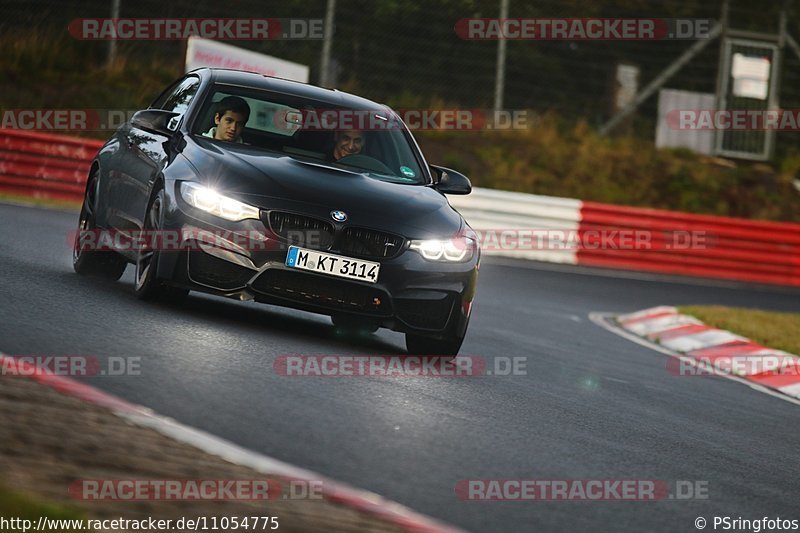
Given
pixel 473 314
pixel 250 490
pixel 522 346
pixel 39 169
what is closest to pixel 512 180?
pixel 39 169

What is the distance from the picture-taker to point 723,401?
10.1 meters

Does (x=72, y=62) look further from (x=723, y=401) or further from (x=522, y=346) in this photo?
(x=723, y=401)

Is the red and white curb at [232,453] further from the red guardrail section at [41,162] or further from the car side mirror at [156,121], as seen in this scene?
the red guardrail section at [41,162]

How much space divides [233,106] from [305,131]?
19.1 inches

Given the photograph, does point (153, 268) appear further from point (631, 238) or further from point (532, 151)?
point (532, 151)

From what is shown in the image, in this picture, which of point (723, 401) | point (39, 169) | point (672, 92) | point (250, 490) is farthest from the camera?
point (672, 92)

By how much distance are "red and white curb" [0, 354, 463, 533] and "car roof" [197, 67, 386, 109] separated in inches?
154

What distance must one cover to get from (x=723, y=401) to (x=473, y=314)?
3.77 meters

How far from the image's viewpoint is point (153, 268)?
8.59m

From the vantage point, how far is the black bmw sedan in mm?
8305

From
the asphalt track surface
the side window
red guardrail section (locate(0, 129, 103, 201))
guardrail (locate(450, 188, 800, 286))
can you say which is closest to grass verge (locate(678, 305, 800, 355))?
the asphalt track surface

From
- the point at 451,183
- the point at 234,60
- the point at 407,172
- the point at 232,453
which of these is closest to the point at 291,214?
the point at 407,172

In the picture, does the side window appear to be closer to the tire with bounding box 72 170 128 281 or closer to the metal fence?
the tire with bounding box 72 170 128 281

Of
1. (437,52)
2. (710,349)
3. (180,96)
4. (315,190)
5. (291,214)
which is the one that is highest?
(437,52)
